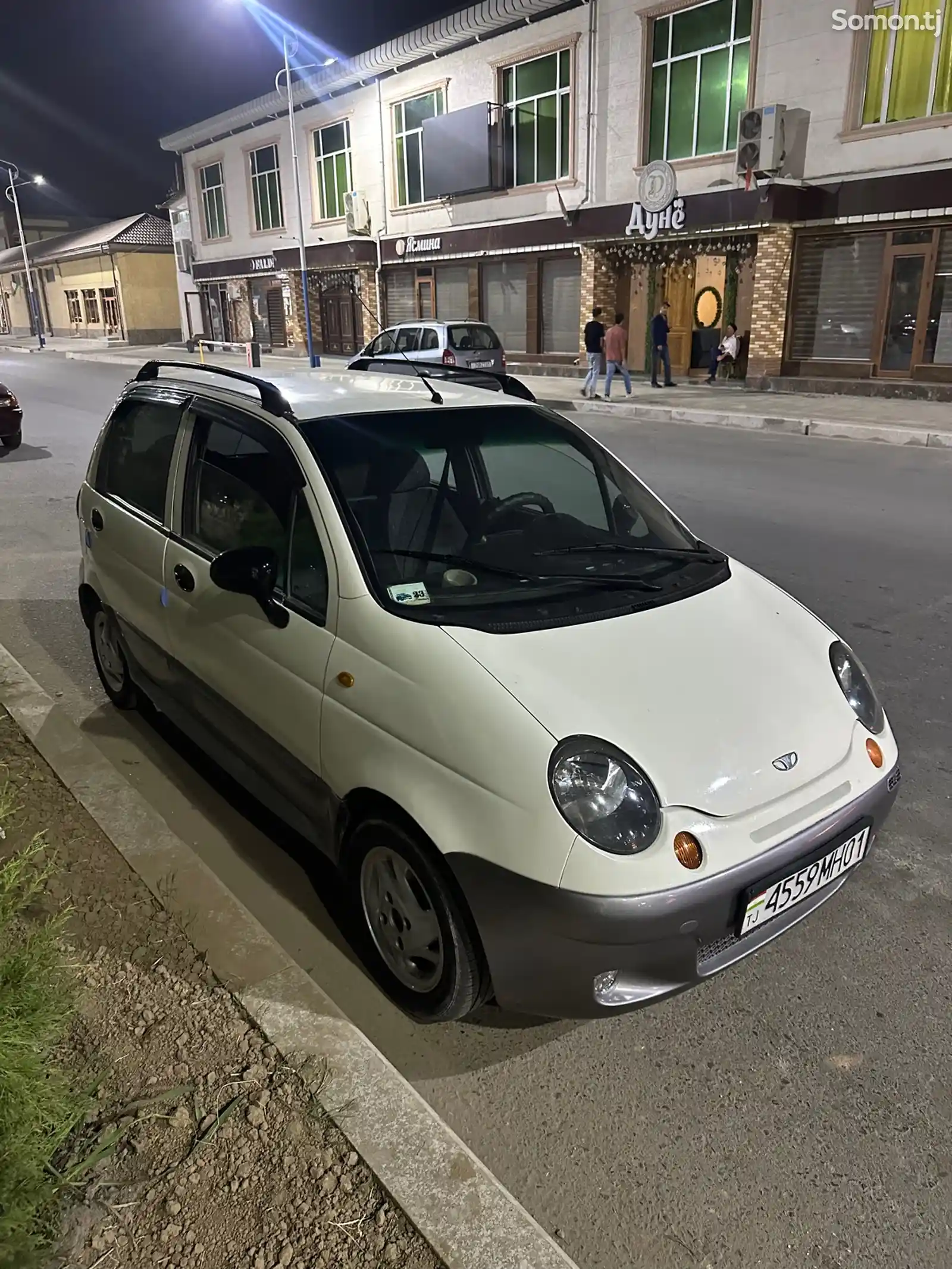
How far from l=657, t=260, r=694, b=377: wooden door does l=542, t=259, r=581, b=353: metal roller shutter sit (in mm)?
2306

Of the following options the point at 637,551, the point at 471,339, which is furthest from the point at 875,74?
the point at 637,551

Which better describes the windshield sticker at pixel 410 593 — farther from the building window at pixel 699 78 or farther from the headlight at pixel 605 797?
the building window at pixel 699 78

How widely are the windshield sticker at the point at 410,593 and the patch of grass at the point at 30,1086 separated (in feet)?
4.24

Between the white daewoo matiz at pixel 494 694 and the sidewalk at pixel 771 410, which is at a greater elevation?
the white daewoo matiz at pixel 494 694

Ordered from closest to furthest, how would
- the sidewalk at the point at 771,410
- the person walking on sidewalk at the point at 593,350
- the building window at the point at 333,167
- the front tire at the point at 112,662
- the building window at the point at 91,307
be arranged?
1. the front tire at the point at 112,662
2. the sidewalk at the point at 771,410
3. the person walking on sidewalk at the point at 593,350
4. the building window at the point at 333,167
5. the building window at the point at 91,307

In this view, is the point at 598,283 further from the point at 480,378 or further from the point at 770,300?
the point at 480,378

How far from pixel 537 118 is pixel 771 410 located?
1309 centimetres

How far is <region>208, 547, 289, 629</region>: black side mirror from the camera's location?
311 cm

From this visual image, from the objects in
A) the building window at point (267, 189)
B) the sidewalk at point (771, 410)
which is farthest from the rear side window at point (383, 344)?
the building window at point (267, 189)

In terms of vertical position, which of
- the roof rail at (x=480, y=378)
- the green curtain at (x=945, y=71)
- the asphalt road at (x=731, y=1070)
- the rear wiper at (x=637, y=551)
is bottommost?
the asphalt road at (x=731, y=1070)

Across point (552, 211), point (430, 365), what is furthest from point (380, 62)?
point (430, 365)

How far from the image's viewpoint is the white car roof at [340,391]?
348cm

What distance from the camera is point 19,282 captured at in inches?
2416

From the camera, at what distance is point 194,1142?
226 cm
